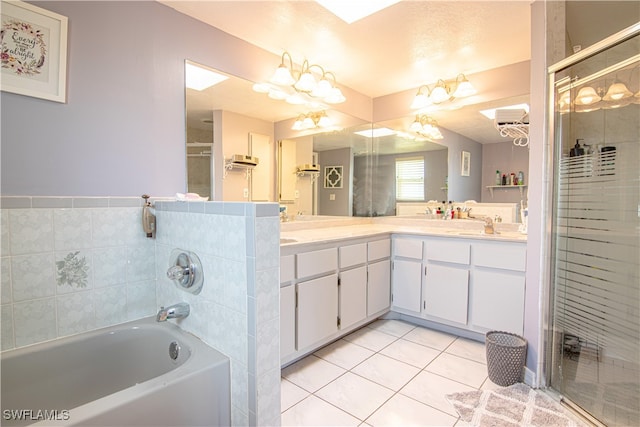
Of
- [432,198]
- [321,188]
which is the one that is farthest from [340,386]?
[432,198]

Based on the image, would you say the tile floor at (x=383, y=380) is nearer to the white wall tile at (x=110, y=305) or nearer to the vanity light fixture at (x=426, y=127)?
the white wall tile at (x=110, y=305)

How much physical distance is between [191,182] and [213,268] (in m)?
0.87

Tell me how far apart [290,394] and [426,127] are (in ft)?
8.78

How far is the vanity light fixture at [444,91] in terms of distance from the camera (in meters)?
2.73

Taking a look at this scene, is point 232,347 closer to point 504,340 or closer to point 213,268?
point 213,268

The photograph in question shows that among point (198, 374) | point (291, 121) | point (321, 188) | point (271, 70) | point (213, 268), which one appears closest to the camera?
point (198, 374)

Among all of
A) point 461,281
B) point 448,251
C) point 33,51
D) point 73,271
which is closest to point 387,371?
point 461,281

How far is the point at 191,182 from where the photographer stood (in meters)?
2.02

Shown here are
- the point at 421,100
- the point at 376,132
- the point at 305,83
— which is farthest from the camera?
the point at 376,132

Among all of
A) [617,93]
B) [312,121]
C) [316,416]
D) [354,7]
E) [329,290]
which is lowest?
[316,416]

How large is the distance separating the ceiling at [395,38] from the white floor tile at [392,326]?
1828mm

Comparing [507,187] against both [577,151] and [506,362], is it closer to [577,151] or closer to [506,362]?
[577,151]

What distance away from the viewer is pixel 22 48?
141 centimetres

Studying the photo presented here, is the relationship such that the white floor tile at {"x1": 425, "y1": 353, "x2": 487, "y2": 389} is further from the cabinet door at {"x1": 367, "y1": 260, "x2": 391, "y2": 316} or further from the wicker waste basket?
the cabinet door at {"x1": 367, "y1": 260, "x2": 391, "y2": 316}
